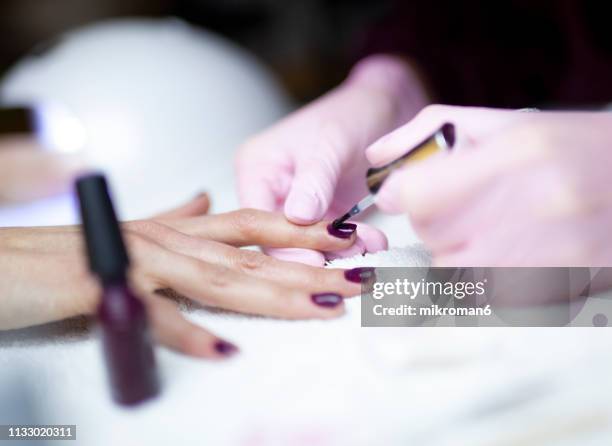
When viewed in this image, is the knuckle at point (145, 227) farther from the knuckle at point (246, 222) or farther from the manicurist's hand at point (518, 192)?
the manicurist's hand at point (518, 192)

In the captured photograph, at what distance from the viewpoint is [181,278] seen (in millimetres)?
505

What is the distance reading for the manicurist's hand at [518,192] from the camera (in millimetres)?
414

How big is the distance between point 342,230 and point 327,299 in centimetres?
9

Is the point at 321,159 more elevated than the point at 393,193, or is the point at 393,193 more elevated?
the point at 321,159

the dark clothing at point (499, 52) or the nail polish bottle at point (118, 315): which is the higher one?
the dark clothing at point (499, 52)

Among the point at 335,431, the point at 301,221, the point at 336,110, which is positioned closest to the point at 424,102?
the point at 336,110

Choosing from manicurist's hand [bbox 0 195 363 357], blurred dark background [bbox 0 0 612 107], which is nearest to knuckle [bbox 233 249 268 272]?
manicurist's hand [bbox 0 195 363 357]

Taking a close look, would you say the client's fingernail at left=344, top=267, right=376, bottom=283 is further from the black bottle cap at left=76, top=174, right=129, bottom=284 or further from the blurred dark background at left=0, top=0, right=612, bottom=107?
the blurred dark background at left=0, top=0, right=612, bottom=107

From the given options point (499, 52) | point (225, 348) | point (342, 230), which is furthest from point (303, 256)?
point (499, 52)

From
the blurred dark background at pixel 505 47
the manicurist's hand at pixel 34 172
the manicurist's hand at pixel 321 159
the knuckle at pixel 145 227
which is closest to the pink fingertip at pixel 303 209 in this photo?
the manicurist's hand at pixel 321 159

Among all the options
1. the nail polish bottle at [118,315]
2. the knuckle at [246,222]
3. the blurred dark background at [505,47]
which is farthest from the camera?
the blurred dark background at [505,47]

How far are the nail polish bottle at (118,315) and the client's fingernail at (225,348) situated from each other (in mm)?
50

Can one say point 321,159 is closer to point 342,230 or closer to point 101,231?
point 342,230

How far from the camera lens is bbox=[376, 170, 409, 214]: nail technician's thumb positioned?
1.42ft
